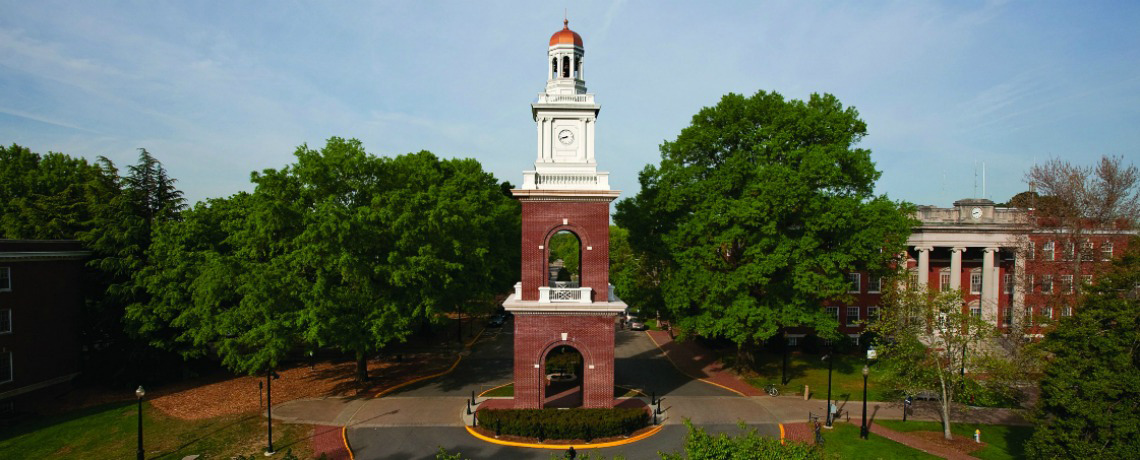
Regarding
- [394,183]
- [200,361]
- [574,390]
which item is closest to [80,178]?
[200,361]

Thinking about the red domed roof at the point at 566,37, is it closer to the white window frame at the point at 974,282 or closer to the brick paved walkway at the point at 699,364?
the brick paved walkway at the point at 699,364

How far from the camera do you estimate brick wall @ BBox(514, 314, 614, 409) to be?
23016 mm

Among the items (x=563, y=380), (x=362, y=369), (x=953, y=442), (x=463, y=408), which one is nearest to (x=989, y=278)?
(x=953, y=442)

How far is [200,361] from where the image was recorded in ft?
105

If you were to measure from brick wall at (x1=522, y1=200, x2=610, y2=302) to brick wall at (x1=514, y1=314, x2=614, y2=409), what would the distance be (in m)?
1.26

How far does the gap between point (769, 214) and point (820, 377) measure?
1134 cm

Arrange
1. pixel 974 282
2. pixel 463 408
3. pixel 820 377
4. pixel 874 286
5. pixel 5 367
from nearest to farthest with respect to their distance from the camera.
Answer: pixel 463 408, pixel 5 367, pixel 820 377, pixel 874 286, pixel 974 282

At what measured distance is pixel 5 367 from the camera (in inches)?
1053

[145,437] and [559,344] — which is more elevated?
[559,344]

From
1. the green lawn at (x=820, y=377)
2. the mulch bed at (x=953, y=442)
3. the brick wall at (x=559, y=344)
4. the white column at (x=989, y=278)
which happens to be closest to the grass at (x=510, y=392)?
the brick wall at (x=559, y=344)

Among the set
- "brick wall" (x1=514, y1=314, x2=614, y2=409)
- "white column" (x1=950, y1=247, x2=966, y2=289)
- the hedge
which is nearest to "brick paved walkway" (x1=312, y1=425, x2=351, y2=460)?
the hedge

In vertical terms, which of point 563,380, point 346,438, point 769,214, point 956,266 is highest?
point 769,214

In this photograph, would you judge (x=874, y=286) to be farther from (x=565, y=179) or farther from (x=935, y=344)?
(x=565, y=179)

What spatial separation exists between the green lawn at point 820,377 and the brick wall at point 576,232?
44.6 ft
